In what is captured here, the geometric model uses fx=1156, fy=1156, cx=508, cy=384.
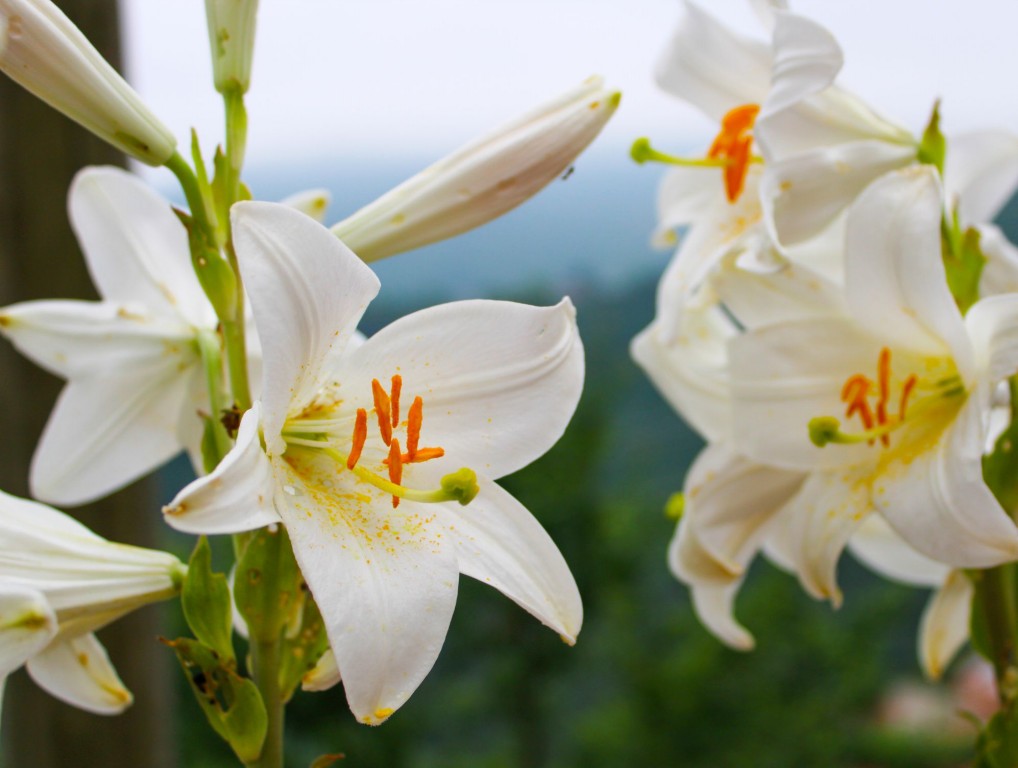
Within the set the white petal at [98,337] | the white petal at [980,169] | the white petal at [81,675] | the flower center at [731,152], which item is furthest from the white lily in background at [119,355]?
the white petal at [980,169]

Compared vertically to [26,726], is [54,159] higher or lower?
higher

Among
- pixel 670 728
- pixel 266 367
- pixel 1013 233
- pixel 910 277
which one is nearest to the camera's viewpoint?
pixel 266 367

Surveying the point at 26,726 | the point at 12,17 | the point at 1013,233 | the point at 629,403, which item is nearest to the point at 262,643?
the point at 12,17

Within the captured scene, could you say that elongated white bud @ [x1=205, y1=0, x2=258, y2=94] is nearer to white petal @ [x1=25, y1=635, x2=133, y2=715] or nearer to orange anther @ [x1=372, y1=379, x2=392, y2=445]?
orange anther @ [x1=372, y1=379, x2=392, y2=445]

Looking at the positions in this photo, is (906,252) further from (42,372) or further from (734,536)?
(42,372)

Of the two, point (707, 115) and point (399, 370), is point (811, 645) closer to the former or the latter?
point (707, 115)

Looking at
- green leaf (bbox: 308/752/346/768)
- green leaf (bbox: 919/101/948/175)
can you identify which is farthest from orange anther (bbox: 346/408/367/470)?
green leaf (bbox: 919/101/948/175)
